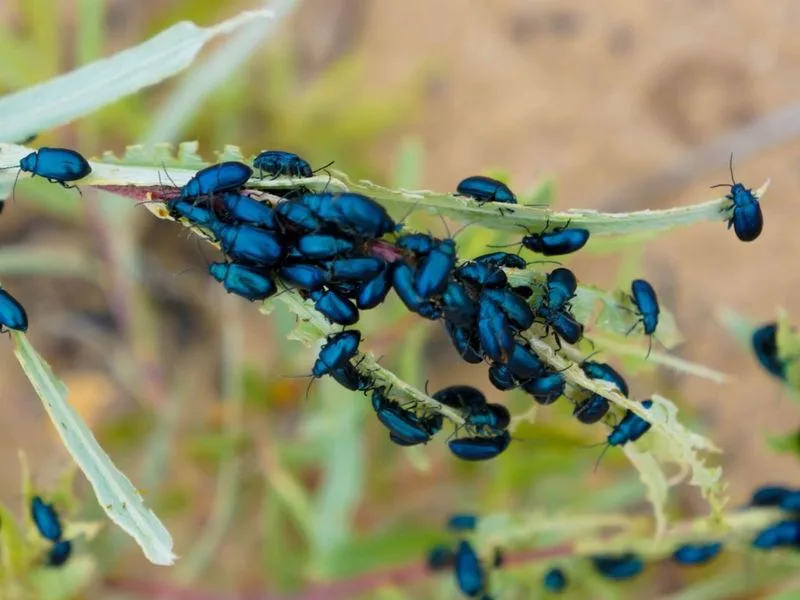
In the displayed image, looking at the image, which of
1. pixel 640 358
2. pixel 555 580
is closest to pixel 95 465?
pixel 640 358

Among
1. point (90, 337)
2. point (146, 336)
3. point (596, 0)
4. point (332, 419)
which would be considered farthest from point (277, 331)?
point (596, 0)

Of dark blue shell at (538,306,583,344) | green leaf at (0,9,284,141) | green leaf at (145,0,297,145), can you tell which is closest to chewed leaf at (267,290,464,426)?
dark blue shell at (538,306,583,344)

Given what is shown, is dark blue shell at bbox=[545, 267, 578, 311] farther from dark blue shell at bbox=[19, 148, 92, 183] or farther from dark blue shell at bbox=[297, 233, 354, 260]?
dark blue shell at bbox=[19, 148, 92, 183]

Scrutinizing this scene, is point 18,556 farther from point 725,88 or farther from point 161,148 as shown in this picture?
point 725,88

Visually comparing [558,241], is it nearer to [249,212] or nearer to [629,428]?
[629,428]

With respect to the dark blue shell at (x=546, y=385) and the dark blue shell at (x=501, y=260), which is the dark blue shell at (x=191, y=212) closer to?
the dark blue shell at (x=501, y=260)
